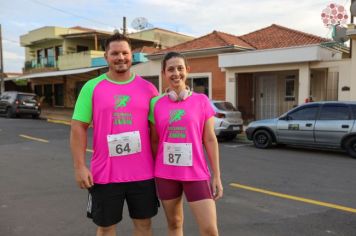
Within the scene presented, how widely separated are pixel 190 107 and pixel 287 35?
19.9 metres

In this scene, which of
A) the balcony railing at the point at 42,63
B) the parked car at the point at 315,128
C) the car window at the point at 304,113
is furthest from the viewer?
the balcony railing at the point at 42,63

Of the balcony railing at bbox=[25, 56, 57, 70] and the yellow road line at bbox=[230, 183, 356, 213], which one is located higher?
the balcony railing at bbox=[25, 56, 57, 70]

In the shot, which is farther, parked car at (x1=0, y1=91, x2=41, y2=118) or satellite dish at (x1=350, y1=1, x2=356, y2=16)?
parked car at (x1=0, y1=91, x2=41, y2=118)

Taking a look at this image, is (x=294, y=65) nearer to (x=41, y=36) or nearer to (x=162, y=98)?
(x=162, y=98)

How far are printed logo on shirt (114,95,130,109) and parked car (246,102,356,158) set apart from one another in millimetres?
8441

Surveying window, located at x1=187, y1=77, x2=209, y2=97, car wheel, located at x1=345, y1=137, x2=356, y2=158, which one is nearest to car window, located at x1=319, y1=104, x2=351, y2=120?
car wheel, located at x1=345, y1=137, x2=356, y2=158

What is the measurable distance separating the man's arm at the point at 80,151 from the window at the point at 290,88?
16.0 meters

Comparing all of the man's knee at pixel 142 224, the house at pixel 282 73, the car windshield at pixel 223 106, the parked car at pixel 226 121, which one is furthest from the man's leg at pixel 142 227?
the house at pixel 282 73

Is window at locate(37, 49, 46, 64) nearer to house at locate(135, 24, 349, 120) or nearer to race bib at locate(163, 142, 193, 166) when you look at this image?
house at locate(135, 24, 349, 120)

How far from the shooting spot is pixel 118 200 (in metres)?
2.95

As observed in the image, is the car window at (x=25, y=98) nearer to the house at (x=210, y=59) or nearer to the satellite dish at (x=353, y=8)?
the house at (x=210, y=59)

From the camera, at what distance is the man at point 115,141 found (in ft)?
9.36

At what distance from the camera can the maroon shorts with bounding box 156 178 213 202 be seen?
9.54 ft

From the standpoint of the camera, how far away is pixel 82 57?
2906 centimetres
